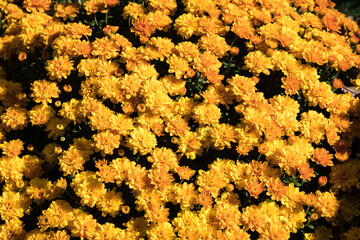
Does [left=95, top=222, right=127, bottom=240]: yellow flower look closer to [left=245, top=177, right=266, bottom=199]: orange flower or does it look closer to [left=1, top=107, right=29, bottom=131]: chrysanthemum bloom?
[left=245, top=177, right=266, bottom=199]: orange flower

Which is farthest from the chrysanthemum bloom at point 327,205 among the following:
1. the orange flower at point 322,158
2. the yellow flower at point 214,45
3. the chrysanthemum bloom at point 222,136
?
the yellow flower at point 214,45

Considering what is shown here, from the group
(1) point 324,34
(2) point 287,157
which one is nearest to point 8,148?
(2) point 287,157

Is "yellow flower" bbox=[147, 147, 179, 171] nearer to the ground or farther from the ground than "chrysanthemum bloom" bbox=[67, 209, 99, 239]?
farther from the ground

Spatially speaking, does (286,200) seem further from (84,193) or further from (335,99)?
(84,193)

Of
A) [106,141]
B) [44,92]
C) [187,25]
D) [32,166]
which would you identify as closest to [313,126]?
[187,25]

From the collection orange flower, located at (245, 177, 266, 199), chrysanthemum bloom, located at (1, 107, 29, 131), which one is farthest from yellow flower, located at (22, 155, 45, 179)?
orange flower, located at (245, 177, 266, 199)
